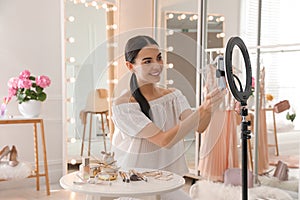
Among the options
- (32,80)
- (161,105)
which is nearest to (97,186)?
(161,105)

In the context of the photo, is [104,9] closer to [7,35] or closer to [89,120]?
[7,35]

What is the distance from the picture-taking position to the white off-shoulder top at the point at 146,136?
57.6 inches

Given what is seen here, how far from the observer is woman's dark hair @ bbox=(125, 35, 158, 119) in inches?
54.6

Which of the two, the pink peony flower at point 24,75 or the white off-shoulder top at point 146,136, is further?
the pink peony flower at point 24,75

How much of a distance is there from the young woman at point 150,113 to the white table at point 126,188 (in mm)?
194

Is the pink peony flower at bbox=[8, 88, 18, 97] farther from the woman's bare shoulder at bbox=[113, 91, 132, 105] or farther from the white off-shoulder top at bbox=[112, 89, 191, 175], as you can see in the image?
the woman's bare shoulder at bbox=[113, 91, 132, 105]

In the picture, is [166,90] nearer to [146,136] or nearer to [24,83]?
[146,136]

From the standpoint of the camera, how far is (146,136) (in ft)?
4.90

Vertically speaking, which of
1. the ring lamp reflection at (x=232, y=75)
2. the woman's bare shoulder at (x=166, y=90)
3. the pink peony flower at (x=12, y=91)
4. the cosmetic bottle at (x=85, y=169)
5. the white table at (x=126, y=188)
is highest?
the ring lamp reflection at (x=232, y=75)

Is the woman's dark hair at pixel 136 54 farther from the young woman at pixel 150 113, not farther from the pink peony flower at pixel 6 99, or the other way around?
the pink peony flower at pixel 6 99

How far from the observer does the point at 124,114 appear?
1521 mm

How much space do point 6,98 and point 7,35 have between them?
0.65m

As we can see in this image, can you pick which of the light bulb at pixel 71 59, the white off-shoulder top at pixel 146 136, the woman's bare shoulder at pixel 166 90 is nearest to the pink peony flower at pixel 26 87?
the light bulb at pixel 71 59

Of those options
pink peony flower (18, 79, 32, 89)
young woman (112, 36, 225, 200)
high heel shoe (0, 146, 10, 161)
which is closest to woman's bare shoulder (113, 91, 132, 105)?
young woman (112, 36, 225, 200)
